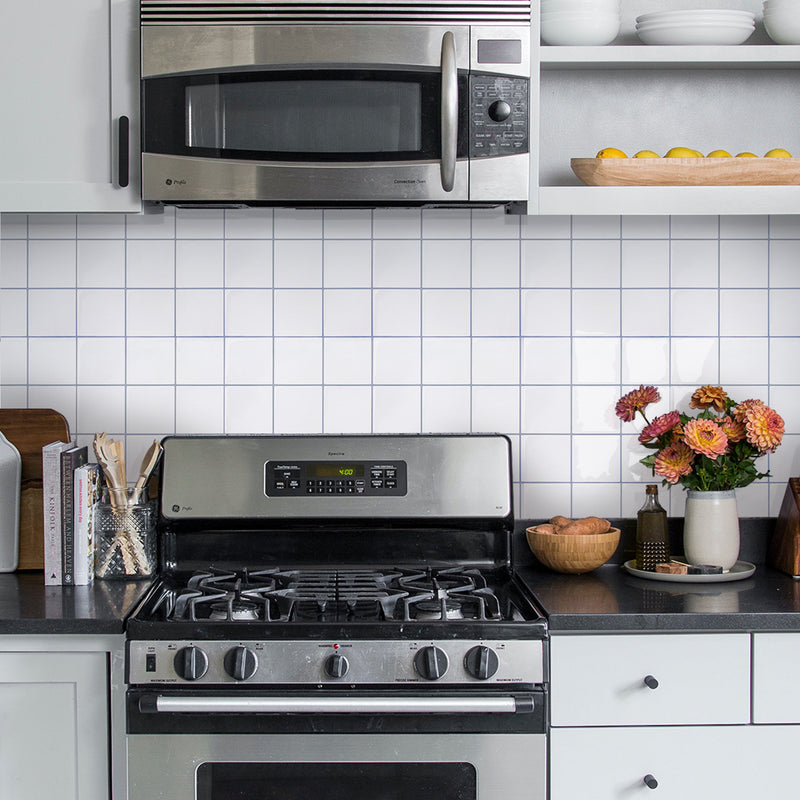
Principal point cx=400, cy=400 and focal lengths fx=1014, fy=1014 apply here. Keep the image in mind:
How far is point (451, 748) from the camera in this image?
1.76m

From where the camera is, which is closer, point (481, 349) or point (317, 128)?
point (317, 128)

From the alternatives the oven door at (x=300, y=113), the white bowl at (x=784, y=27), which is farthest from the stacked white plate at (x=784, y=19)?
the oven door at (x=300, y=113)

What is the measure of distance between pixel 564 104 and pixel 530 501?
0.93m

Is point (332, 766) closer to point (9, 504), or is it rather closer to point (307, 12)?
point (9, 504)

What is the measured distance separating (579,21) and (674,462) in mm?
941

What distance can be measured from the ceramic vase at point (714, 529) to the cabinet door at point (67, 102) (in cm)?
136

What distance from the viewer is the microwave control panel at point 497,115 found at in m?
1.98

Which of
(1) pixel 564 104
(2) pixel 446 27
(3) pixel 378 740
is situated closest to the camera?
(3) pixel 378 740

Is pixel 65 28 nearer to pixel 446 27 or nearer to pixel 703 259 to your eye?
pixel 446 27

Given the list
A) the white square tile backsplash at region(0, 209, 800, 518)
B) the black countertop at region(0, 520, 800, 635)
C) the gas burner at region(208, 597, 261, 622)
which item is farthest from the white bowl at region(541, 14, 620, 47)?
the gas burner at region(208, 597, 261, 622)

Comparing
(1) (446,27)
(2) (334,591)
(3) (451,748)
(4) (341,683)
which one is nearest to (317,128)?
(1) (446,27)

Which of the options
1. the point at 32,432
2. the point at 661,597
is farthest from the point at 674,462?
the point at 32,432

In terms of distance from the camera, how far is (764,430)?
82.7 inches

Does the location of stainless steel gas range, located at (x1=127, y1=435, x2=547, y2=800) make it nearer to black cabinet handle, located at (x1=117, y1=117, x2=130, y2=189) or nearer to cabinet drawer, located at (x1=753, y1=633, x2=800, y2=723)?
cabinet drawer, located at (x1=753, y1=633, x2=800, y2=723)
